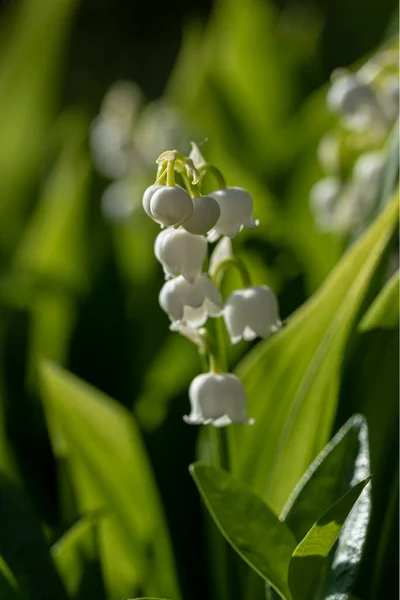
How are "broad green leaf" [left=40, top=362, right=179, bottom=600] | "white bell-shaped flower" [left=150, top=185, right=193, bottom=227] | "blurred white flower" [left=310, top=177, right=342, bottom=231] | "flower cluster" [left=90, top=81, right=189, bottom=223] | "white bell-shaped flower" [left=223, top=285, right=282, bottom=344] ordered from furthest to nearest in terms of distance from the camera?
"flower cluster" [left=90, top=81, right=189, bottom=223], "blurred white flower" [left=310, top=177, right=342, bottom=231], "broad green leaf" [left=40, top=362, right=179, bottom=600], "white bell-shaped flower" [left=223, top=285, right=282, bottom=344], "white bell-shaped flower" [left=150, top=185, right=193, bottom=227]

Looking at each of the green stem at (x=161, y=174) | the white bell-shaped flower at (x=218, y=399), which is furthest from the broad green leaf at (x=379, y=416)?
the green stem at (x=161, y=174)

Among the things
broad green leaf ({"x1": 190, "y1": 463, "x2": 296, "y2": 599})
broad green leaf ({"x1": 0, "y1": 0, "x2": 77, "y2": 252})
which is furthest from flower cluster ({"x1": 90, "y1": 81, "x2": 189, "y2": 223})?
broad green leaf ({"x1": 190, "y1": 463, "x2": 296, "y2": 599})

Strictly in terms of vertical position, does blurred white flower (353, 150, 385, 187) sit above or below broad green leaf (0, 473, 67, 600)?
above

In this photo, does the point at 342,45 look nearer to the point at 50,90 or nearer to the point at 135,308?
the point at 50,90

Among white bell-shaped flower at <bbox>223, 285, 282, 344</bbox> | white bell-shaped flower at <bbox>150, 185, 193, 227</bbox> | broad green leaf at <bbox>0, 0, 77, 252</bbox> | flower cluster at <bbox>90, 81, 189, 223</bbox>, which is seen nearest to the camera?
white bell-shaped flower at <bbox>150, 185, 193, 227</bbox>

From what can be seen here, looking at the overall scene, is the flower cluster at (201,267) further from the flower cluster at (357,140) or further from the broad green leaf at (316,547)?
the flower cluster at (357,140)

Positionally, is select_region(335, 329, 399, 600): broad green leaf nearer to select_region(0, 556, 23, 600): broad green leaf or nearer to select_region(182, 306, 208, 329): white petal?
select_region(182, 306, 208, 329): white petal

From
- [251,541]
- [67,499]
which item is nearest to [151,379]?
[67,499]
